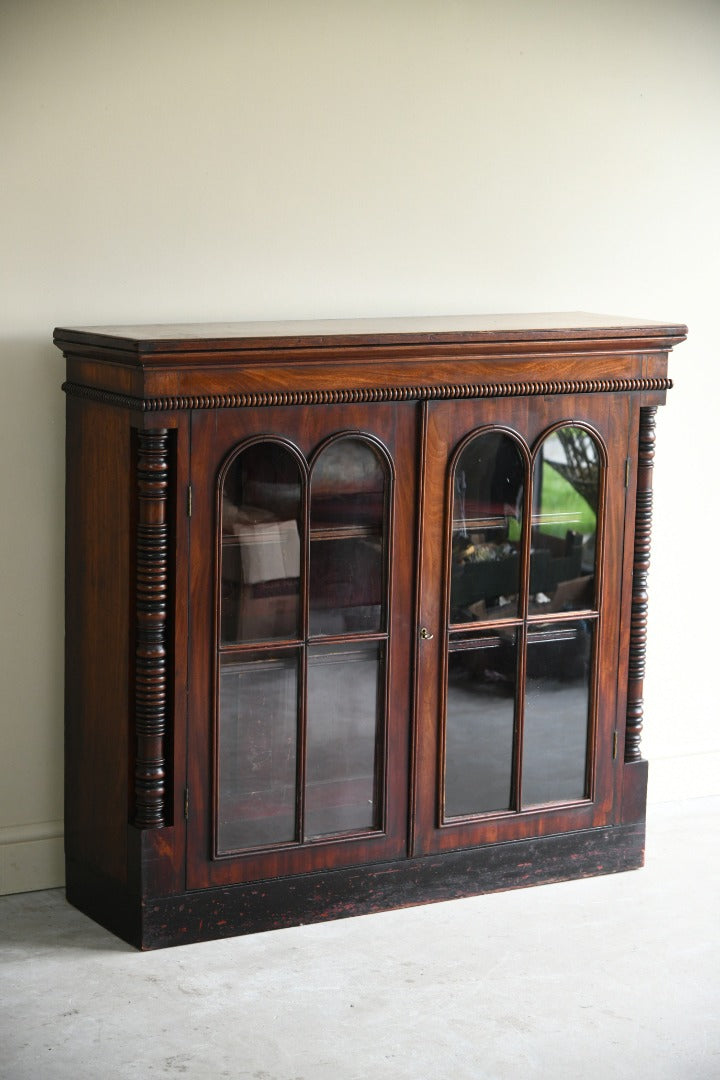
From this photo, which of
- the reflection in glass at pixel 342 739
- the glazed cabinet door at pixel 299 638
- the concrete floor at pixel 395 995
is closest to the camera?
the concrete floor at pixel 395 995

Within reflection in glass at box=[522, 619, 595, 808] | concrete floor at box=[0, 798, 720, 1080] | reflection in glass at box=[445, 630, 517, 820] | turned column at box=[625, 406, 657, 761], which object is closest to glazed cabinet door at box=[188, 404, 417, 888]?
reflection in glass at box=[445, 630, 517, 820]

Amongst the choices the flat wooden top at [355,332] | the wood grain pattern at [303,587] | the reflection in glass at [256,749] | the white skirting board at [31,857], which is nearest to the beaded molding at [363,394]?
the wood grain pattern at [303,587]

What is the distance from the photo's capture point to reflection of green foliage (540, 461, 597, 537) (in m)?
3.78

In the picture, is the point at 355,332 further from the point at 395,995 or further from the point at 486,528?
the point at 395,995

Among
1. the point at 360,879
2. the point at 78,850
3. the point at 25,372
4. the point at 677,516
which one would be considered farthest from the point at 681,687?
the point at 25,372

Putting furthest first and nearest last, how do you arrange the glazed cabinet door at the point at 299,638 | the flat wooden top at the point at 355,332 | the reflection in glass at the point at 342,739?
the reflection in glass at the point at 342,739
the glazed cabinet door at the point at 299,638
the flat wooden top at the point at 355,332

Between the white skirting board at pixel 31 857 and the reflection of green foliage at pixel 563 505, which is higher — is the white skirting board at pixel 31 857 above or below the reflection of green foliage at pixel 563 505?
below

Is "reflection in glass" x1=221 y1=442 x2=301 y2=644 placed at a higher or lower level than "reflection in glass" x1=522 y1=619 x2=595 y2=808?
higher

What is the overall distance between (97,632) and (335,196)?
50.1 inches

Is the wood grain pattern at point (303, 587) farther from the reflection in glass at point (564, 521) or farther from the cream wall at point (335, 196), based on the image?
the cream wall at point (335, 196)

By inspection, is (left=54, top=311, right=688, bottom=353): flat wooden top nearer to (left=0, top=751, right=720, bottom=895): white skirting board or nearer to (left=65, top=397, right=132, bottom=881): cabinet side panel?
(left=65, top=397, right=132, bottom=881): cabinet side panel

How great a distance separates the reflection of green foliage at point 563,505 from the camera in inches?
149

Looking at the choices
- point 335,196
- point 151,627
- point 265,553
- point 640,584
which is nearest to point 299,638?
point 265,553

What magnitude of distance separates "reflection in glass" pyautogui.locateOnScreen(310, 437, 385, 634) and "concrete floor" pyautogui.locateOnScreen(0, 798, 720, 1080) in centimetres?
75
